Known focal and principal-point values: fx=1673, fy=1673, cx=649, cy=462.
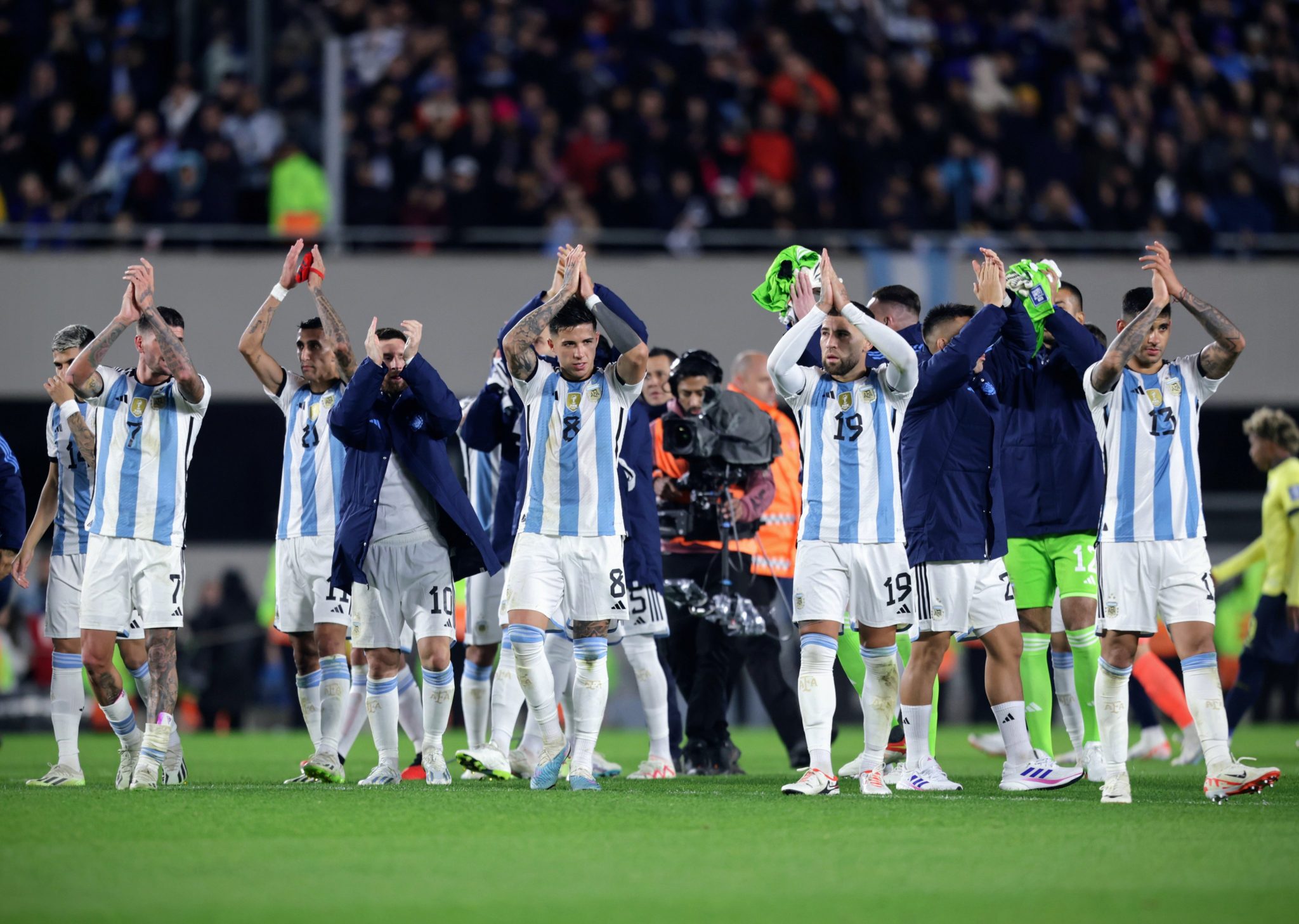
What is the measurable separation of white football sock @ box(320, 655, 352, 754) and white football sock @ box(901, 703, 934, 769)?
295cm

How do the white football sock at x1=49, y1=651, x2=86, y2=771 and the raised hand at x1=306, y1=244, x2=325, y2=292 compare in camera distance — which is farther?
the white football sock at x1=49, y1=651, x2=86, y2=771

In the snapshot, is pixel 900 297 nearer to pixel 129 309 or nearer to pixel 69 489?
pixel 129 309

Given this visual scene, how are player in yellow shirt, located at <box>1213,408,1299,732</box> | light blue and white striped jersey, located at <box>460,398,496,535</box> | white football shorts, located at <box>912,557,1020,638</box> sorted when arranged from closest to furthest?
white football shorts, located at <box>912,557,1020,638</box> → light blue and white striped jersey, located at <box>460,398,496,535</box> → player in yellow shirt, located at <box>1213,408,1299,732</box>

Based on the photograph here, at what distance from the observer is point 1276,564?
1137cm

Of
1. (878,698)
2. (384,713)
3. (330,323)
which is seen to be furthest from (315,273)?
(878,698)

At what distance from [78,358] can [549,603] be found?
2.78 meters

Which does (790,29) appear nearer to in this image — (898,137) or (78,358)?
(898,137)

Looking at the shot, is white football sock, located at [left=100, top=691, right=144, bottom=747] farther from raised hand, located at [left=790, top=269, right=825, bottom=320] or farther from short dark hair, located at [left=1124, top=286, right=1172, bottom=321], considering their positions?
short dark hair, located at [left=1124, top=286, right=1172, bottom=321]

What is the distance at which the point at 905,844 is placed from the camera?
610 centimetres

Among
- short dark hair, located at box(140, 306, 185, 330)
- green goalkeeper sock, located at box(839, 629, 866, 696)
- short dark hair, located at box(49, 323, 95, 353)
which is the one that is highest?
short dark hair, located at box(140, 306, 185, 330)

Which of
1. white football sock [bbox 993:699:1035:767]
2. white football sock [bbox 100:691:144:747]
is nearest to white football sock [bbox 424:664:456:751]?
white football sock [bbox 100:691:144:747]

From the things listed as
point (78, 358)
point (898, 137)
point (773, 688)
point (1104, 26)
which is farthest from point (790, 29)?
point (78, 358)

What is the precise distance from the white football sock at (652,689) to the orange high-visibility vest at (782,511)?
1126 mm

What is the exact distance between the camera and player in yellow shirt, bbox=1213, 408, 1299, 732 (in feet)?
36.2
